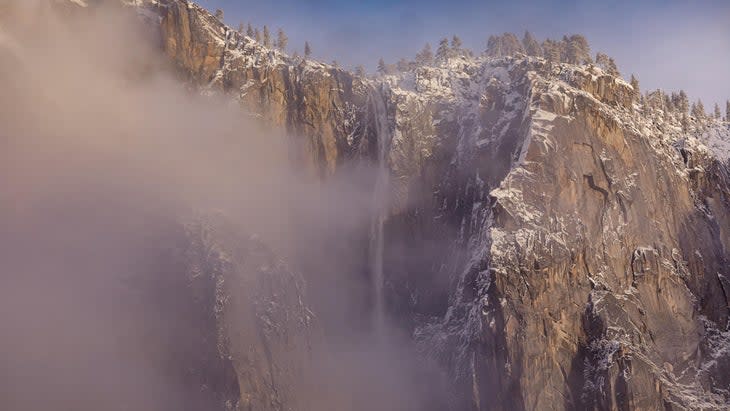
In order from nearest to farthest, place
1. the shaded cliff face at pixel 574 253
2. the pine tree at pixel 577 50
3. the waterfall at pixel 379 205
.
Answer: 1. the shaded cliff face at pixel 574 253
2. the waterfall at pixel 379 205
3. the pine tree at pixel 577 50

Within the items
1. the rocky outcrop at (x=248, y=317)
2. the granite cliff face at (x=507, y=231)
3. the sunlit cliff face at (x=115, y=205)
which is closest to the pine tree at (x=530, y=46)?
the granite cliff face at (x=507, y=231)

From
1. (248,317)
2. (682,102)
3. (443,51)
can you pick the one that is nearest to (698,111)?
(682,102)

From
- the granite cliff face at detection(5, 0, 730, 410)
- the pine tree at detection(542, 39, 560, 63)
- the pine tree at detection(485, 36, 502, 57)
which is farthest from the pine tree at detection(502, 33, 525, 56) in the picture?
the granite cliff face at detection(5, 0, 730, 410)

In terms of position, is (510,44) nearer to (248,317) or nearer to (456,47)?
(456,47)

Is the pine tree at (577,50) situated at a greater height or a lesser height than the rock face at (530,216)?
greater

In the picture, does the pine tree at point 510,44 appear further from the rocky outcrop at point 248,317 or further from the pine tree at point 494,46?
the rocky outcrop at point 248,317

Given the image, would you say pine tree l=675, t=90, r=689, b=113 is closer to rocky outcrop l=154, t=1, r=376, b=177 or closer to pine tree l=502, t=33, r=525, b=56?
pine tree l=502, t=33, r=525, b=56
